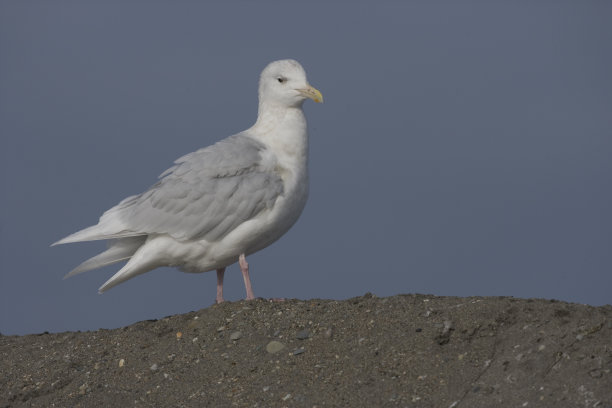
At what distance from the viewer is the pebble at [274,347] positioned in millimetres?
9859

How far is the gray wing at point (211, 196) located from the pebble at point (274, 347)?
1971 millimetres

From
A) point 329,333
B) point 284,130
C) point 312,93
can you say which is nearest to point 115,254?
point 284,130

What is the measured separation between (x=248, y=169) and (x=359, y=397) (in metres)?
3.87

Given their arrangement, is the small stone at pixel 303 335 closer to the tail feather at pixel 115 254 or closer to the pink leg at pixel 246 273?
the pink leg at pixel 246 273

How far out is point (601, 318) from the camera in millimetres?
9086

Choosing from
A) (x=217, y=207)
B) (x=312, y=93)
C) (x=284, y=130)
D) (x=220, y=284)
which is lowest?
(x=220, y=284)

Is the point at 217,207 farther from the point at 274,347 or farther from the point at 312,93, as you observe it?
the point at 274,347

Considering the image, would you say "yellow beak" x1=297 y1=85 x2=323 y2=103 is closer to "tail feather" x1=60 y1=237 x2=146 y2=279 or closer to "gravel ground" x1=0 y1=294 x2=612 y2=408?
"gravel ground" x1=0 y1=294 x2=612 y2=408

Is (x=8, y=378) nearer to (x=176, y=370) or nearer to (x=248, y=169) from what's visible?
(x=176, y=370)

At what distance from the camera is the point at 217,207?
1143cm

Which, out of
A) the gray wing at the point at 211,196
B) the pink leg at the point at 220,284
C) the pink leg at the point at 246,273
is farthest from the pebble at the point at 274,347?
the pink leg at the point at 220,284

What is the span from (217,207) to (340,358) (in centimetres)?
293

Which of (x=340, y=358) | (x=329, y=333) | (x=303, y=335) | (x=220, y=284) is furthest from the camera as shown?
(x=220, y=284)

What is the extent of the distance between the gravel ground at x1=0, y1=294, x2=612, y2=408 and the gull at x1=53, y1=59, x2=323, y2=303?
77 cm
